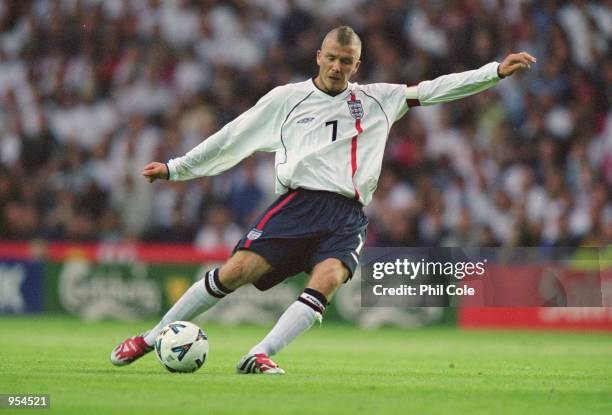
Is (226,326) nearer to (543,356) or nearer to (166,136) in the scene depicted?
(166,136)

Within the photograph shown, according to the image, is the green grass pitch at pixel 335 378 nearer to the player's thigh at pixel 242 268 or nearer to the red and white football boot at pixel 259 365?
the red and white football boot at pixel 259 365

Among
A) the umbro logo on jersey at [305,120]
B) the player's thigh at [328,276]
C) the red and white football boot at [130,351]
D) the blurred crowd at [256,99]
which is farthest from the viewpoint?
the blurred crowd at [256,99]

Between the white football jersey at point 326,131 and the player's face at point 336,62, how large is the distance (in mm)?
134

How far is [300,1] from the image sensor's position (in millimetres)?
18828

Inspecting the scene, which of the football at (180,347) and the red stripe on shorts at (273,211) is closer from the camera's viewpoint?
the football at (180,347)

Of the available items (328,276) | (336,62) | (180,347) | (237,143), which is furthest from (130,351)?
(336,62)

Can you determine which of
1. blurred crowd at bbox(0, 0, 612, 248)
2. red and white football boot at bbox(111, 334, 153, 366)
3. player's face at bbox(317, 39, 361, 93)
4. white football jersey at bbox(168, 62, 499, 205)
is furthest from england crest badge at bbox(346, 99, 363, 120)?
blurred crowd at bbox(0, 0, 612, 248)

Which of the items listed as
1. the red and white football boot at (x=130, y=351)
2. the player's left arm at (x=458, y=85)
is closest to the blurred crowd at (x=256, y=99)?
the player's left arm at (x=458, y=85)

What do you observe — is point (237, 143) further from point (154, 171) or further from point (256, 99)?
point (256, 99)

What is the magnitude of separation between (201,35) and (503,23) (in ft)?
15.5

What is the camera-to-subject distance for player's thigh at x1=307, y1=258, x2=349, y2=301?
7734mm

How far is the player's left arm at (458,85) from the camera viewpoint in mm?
8031

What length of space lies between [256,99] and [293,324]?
35.2 feet

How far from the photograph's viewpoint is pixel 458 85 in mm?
8180
